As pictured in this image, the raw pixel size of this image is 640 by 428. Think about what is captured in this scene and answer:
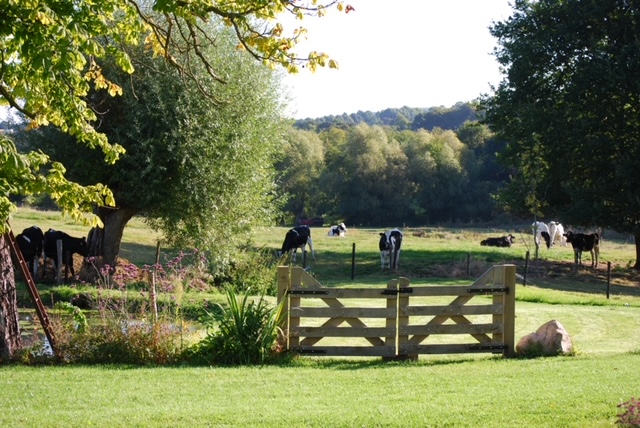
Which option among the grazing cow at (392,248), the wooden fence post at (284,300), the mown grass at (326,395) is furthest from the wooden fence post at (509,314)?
the grazing cow at (392,248)

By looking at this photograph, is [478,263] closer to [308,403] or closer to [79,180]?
[79,180]

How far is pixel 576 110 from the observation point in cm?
3753

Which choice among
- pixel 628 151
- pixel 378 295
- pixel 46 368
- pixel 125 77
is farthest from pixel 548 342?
pixel 628 151

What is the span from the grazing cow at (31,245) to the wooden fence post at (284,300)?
1387 centimetres

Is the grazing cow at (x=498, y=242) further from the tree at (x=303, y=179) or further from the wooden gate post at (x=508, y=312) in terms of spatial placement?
the tree at (x=303, y=179)

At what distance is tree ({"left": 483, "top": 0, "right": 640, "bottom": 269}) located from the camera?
117ft

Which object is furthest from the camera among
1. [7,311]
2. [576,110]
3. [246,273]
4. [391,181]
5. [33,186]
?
[391,181]

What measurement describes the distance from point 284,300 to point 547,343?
4.80 meters

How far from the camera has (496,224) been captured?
8006 centimetres

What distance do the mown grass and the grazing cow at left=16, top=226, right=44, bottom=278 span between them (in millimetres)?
13774

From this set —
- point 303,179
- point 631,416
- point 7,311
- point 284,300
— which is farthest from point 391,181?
point 631,416

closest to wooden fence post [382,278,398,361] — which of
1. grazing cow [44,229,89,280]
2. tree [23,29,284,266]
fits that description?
tree [23,29,284,266]

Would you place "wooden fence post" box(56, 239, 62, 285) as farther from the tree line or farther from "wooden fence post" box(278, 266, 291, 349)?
the tree line

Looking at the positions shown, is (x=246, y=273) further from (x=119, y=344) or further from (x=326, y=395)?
(x=326, y=395)
